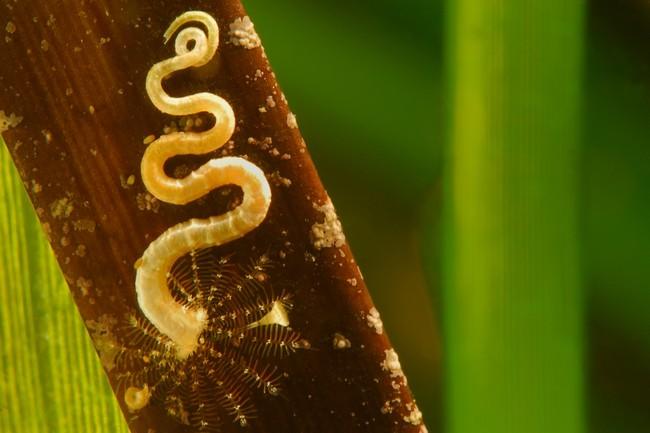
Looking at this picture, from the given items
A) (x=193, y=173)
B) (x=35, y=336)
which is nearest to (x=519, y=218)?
(x=193, y=173)

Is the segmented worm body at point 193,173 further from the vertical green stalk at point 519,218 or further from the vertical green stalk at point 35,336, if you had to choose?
the vertical green stalk at point 519,218

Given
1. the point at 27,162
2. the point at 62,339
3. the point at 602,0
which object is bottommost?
the point at 62,339

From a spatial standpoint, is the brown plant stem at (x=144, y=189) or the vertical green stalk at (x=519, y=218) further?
the vertical green stalk at (x=519, y=218)

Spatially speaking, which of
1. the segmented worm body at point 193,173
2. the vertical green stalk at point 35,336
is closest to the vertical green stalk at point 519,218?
the segmented worm body at point 193,173

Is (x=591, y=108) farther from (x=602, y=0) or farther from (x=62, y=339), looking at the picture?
(x=62, y=339)

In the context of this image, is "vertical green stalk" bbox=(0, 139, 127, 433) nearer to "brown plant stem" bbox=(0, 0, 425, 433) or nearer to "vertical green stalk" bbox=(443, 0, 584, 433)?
"brown plant stem" bbox=(0, 0, 425, 433)

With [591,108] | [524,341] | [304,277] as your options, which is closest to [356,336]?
[304,277]

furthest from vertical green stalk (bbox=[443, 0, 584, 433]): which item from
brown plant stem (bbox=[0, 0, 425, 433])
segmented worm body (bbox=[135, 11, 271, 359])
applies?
segmented worm body (bbox=[135, 11, 271, 359])
